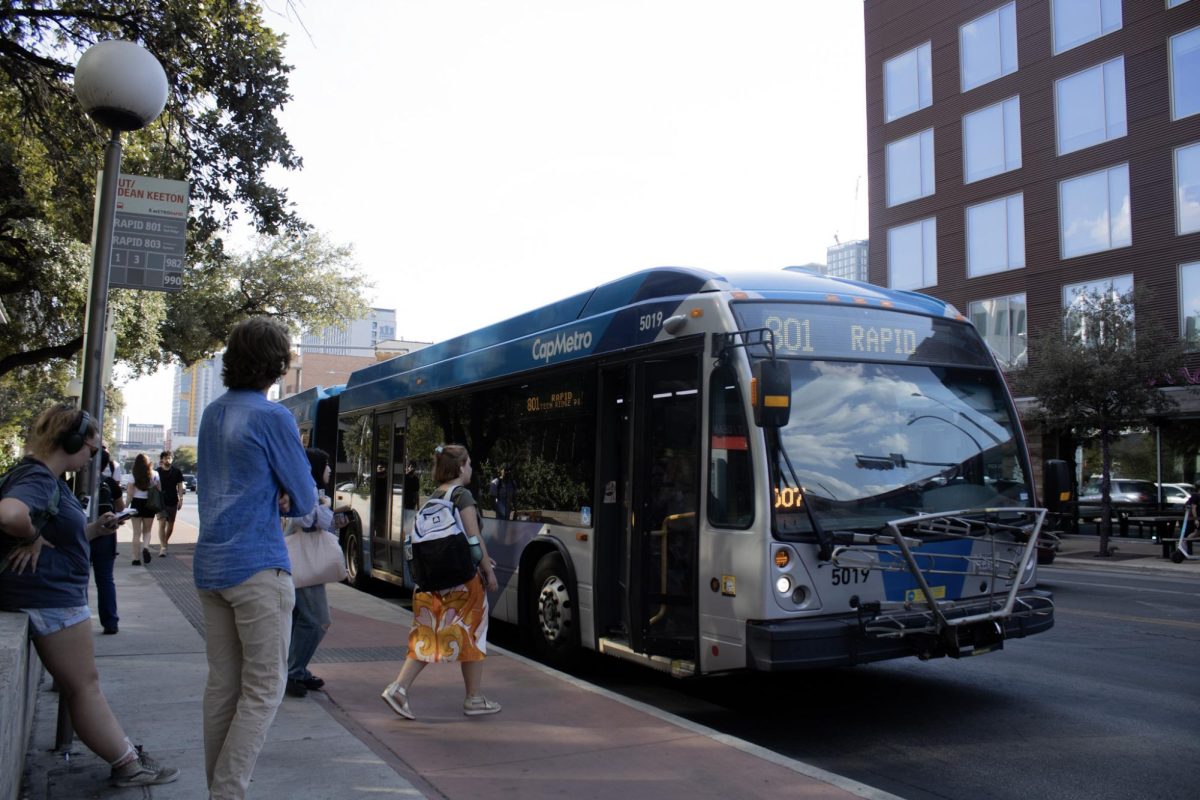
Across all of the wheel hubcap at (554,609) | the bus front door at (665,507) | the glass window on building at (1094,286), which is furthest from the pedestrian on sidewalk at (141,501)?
the glass window on building at (1094,286)

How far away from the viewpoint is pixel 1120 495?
27062 millimetres

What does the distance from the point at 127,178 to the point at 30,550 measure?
300 centimetres

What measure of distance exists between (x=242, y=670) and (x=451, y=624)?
2.41 metres

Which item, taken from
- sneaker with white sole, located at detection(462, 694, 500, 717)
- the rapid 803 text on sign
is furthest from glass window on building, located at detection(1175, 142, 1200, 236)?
the rapid 803 text on sign

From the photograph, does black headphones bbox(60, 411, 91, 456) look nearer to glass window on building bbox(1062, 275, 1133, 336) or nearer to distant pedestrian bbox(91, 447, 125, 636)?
distant pedestrian bbox(91, 447, 125, 636)

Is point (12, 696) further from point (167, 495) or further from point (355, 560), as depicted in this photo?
point (167, 495)

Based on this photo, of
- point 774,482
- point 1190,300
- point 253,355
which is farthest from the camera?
point 1190,300

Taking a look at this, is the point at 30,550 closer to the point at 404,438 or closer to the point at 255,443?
the point at 255,443

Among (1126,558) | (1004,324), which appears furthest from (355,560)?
(1004,324)

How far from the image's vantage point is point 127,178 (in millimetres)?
5805

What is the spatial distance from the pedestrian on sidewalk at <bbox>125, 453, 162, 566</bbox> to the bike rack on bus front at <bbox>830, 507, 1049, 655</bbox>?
35.0 feet

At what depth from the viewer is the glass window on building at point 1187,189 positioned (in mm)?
24844

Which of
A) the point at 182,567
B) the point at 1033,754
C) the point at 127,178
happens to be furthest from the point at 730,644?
the point at 182,567

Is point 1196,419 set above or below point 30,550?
above
